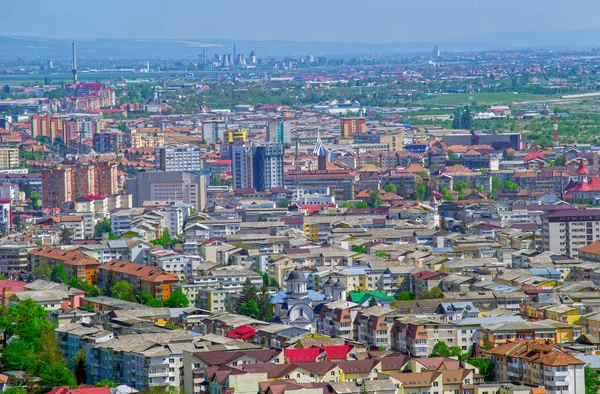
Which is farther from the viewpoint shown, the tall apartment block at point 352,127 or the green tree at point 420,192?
the tall apartment block at point 352,127

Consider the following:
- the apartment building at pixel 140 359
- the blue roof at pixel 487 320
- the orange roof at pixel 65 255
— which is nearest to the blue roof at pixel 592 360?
the blue roof at pixel 487 320

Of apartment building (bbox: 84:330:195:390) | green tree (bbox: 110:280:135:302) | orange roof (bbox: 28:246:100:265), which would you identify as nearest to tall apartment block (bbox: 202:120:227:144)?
orange roof (bbox: 28:246:100:265)

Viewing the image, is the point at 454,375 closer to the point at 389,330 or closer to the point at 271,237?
the point at 389,330

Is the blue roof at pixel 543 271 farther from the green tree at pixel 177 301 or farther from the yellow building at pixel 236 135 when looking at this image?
the yellow building at pixel 236 135

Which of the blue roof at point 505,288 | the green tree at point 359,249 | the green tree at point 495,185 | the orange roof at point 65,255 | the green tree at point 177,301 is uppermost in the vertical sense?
the blue roof at point 505,288

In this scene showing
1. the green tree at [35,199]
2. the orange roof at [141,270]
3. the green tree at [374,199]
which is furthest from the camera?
the green tree at [35,199]

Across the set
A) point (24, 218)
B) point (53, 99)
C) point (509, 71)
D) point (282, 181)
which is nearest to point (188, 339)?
point (24, 218)

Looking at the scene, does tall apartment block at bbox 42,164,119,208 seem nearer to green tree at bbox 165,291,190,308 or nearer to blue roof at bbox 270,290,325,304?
green tree at bbox 165,291,190,308

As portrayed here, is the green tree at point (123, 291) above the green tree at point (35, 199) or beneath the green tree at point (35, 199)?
above
